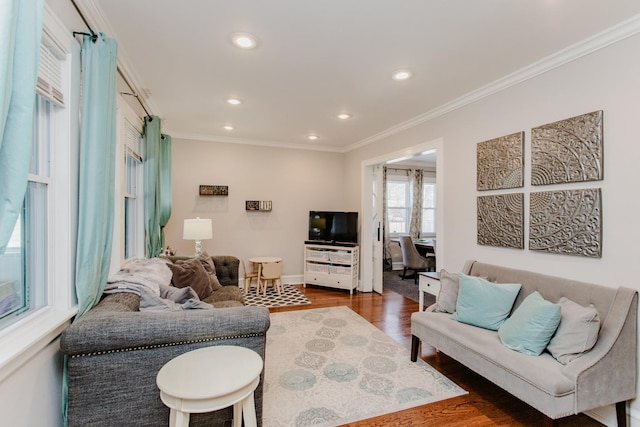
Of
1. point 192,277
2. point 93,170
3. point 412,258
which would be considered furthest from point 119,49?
point 412,258

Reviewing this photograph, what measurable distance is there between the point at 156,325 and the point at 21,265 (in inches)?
27.5

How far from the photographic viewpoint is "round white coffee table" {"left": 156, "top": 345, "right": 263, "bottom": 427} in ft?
4.12

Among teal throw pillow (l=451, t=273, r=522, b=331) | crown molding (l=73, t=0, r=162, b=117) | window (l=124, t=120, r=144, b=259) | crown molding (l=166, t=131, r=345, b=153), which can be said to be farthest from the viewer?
crown molding (l=166, t=131, r=345, b=153)

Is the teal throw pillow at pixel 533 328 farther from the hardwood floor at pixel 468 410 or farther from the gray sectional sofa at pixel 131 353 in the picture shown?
the gray sectional sofa at pixel 131 353

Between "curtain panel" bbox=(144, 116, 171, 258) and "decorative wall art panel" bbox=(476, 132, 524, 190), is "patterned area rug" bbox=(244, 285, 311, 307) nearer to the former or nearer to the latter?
"curtain panel" bbox=(144, 116, 171, 258)

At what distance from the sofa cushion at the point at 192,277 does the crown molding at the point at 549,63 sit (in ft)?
10.2

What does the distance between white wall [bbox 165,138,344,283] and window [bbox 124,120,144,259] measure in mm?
1605

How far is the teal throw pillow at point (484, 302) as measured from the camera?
236 centimetres

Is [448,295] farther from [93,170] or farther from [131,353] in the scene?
[93,170]

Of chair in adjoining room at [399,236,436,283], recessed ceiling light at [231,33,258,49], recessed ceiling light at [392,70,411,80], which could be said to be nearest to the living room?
recessed ceiling light at [392,70,411,80]

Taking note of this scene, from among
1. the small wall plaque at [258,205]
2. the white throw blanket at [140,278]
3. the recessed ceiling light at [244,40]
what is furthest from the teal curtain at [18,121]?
the small wall plaque at [258,205]

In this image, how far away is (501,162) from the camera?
9.10 ft

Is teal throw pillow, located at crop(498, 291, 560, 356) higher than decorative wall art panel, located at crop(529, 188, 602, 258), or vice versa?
decorative wall art panel, located at crop(529, 188, 602, 258)

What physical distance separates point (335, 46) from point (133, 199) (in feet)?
8.57
